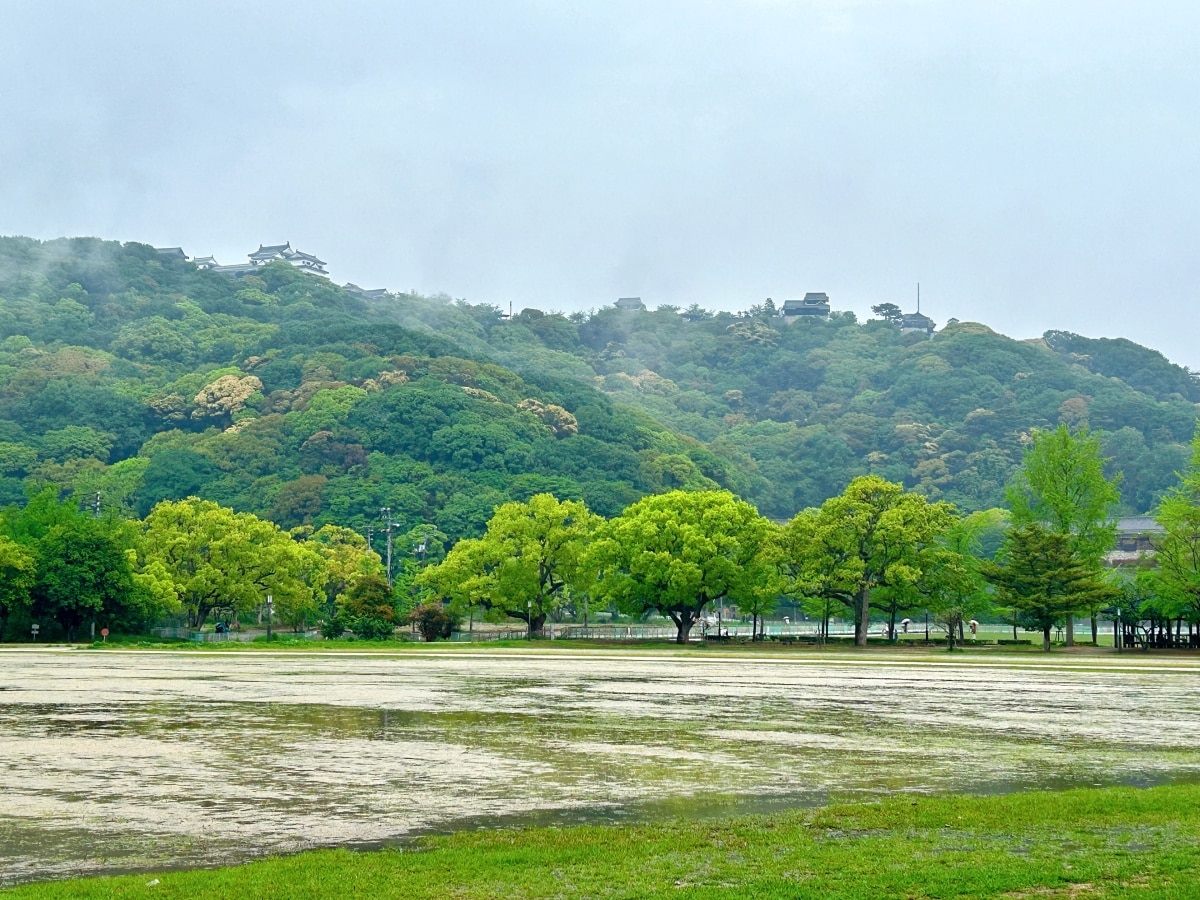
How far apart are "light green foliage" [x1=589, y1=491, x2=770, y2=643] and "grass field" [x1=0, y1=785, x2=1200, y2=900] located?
5408 cm

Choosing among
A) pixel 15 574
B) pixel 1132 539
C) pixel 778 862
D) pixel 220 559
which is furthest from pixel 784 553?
pixel 1132 539

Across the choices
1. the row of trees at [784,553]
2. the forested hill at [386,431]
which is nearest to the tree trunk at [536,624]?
the row of trees at [784,553]

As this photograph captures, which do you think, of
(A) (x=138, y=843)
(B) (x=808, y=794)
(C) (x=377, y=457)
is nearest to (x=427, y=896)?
(A) (x=138, y=843)

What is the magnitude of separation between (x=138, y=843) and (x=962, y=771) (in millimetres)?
9915

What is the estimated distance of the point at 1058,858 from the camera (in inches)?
408

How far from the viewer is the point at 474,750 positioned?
17.8m

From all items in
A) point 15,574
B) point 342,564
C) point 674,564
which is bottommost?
point 15,574

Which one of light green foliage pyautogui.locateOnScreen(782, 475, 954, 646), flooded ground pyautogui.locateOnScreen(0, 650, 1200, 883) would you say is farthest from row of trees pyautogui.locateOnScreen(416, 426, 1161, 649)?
flooded ground pyautogui.locateOnScreen(0, 650, 1200, 883)

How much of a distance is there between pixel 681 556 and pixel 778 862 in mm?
57049

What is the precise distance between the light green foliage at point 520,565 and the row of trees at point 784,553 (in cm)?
8

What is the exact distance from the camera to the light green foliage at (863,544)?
66.3m

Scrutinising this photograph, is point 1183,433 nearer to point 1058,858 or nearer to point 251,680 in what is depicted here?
point 251,680

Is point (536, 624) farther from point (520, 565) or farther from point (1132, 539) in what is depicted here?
point (1132, 539)

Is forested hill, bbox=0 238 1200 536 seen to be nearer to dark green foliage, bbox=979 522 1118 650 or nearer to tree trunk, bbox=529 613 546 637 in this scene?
tree trunk, bbox=529 613 546 637
